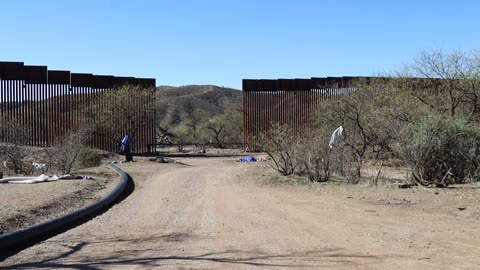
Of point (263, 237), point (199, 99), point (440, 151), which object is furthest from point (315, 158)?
point (199, 99)

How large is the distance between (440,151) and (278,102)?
30694 millimetres

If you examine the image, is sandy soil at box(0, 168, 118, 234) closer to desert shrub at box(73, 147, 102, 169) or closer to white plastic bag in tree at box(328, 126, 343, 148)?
white plastic bag in tree at box(328, 126, 343, 148)

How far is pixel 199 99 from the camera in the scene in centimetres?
9638

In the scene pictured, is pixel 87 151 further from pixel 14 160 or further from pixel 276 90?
pixel 276 90

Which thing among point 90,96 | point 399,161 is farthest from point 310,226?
point 90,96

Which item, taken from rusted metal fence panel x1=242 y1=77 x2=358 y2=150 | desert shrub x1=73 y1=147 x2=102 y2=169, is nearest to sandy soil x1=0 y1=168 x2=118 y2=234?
desert shrub x1=73 y1=147 x2=102 y2=169

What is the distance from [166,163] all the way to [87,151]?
4.35m

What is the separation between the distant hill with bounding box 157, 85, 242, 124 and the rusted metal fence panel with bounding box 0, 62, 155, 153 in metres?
37.7

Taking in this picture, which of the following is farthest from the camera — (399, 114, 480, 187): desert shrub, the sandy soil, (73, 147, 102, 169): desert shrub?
(73, 147, 102, 169): desert shrub

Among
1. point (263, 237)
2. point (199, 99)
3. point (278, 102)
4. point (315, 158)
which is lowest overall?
point (263, 237)

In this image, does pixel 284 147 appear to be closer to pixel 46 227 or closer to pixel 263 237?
pixel 263 237

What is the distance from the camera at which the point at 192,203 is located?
1325 cm

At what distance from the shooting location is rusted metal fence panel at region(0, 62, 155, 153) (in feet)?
125

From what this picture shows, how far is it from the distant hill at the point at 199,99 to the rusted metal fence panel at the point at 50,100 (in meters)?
37.7
